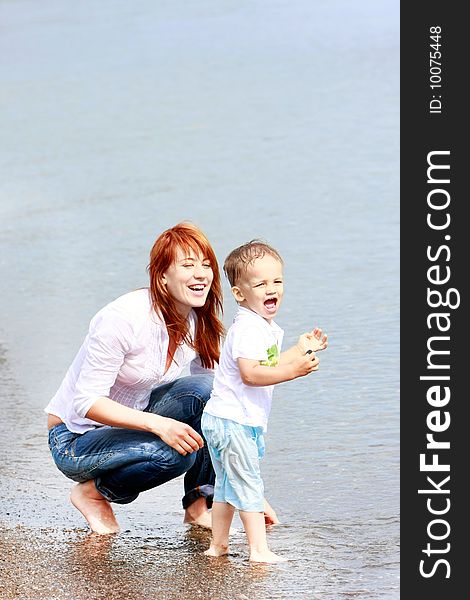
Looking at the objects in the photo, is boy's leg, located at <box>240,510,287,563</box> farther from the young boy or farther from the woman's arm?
the woman's arm

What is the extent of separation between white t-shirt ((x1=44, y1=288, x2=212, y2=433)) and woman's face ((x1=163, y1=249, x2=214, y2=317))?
3.8 inches

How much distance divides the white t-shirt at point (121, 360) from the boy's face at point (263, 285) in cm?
32

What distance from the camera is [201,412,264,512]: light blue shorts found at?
13.4 ft

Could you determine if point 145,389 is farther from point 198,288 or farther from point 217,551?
point 217,551

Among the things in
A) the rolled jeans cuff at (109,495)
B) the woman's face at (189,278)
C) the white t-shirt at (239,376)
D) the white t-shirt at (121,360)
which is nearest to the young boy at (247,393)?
the white t-shirt at (239,376)

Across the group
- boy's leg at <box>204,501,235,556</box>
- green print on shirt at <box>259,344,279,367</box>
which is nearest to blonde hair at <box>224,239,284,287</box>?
green print on shirt at <box>259,344,279,367</box>

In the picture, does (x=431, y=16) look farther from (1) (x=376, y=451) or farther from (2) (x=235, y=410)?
(2) (x=235, y=410)

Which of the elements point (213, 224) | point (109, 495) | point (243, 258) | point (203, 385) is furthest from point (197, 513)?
point (213, 224)

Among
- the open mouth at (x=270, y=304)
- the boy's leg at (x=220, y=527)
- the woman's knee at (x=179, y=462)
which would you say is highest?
the open mouth at (x=270, y=304)

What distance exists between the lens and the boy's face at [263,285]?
4156 millimetres

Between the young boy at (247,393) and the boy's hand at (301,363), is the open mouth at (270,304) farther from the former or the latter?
the boy's hand at (301,363)

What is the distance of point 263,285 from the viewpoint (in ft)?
13.7

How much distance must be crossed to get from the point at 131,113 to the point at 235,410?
8960mm

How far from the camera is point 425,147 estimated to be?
6.86m
